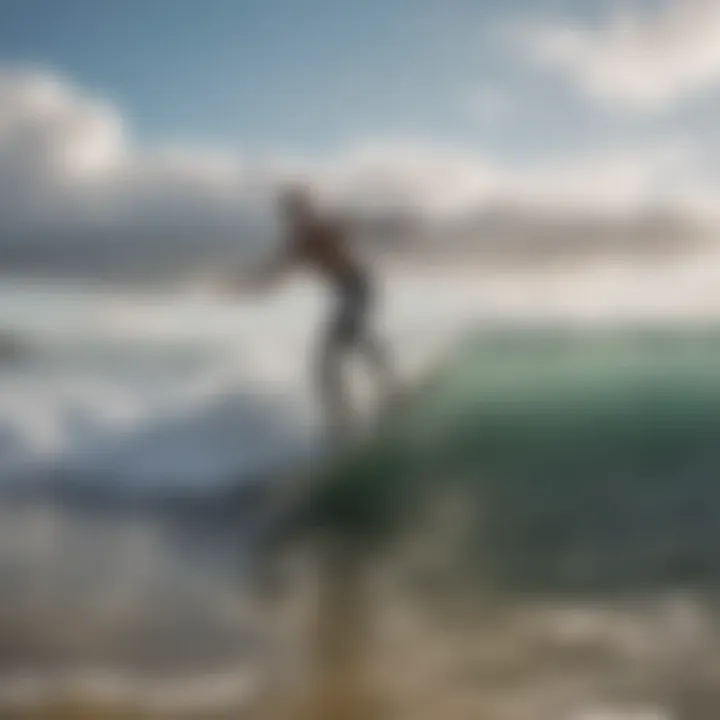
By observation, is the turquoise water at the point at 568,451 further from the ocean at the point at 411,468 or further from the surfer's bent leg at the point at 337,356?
the surfer's bent leg at the point at 337,356

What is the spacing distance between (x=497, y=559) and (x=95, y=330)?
86 centimetres

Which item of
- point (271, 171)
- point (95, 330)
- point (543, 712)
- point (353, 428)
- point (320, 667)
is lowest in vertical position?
point (543, 712)

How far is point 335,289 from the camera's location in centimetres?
158

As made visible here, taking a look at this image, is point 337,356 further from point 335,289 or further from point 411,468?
point 411,468

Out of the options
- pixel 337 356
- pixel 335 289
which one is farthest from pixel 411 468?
pixel 335 289

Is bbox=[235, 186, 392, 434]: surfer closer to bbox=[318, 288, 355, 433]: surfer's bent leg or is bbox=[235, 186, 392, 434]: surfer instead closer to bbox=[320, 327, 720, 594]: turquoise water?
bbox=[318, 288, 355, 433]: surfer's bent leg

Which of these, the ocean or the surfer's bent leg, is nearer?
the ocean

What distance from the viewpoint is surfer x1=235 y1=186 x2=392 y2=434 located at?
1.58m

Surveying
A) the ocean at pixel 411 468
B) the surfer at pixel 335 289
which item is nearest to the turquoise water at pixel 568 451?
the ocean at pixel 411 468

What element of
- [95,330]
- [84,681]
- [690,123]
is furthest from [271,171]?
[84,681]

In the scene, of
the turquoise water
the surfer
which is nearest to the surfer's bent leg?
the surfer

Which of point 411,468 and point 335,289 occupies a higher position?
point 335,289

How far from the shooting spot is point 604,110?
1608mm

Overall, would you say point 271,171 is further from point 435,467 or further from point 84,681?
point 84,681
